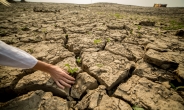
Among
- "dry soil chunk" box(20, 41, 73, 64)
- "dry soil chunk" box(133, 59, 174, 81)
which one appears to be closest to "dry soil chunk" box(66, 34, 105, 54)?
"dry soil chunk" box(20, 41, 73, 64)

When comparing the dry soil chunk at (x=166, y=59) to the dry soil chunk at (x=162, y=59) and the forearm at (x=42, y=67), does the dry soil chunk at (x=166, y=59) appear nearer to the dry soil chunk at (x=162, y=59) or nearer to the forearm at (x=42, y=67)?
the dry soil chunk at (x=162, y=59)

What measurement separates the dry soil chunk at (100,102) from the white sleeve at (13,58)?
65 cm

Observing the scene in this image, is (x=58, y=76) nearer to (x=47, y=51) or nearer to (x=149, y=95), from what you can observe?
(x=47, y=51)

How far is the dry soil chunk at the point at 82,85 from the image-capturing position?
1.20 m

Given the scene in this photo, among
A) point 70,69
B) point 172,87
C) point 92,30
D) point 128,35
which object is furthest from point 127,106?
point 92,30

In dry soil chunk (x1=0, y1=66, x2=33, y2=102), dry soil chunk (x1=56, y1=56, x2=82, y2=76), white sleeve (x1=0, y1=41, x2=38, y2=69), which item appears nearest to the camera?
white sleeve (x1=0, y1=41, x2=38, y2=69)

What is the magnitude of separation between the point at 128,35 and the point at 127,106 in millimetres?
1918

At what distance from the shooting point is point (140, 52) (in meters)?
1.88

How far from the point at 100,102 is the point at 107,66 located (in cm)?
55

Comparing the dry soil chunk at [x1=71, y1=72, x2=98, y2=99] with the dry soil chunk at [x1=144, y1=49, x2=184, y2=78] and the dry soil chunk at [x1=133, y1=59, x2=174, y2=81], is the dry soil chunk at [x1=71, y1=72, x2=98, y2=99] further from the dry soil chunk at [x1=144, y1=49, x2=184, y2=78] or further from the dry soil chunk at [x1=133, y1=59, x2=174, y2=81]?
the dry soil chunk at [x1=144, y1=49, x2=184, y2=78]

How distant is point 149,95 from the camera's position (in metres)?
1.12

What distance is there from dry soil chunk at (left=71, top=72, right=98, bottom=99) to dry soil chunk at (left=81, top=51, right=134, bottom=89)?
3.5 inches

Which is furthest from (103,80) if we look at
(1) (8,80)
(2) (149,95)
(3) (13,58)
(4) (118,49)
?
(1) (8,80)

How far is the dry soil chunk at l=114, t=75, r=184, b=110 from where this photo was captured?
1.02 metres
